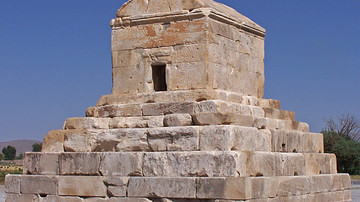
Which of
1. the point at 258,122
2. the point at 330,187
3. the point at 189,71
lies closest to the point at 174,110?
the point at 189,71

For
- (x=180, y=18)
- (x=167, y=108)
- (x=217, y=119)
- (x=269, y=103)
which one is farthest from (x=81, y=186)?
(x=269, y=103)

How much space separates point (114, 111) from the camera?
1040 cm

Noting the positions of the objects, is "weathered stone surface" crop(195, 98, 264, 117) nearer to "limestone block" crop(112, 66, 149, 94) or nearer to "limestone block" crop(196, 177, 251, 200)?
"limestone block" crop(196, 177, 251, 200)

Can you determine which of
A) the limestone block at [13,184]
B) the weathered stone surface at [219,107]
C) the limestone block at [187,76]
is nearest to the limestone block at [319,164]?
the weathered stone surface at [219,107]

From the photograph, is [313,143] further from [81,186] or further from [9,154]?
[9,154]

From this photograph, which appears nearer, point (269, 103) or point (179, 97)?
point (179, 97)

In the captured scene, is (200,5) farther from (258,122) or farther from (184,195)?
(184,195)

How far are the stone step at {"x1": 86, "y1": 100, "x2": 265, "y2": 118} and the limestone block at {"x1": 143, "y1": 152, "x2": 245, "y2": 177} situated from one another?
798 mm

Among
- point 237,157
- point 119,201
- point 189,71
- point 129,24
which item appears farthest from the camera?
point 129,24

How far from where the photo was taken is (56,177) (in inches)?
394

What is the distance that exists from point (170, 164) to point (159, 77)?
2.02 metres

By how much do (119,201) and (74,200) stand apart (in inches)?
32.3

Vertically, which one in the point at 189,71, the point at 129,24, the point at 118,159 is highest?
the point at 129,24

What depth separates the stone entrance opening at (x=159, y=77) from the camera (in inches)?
417
